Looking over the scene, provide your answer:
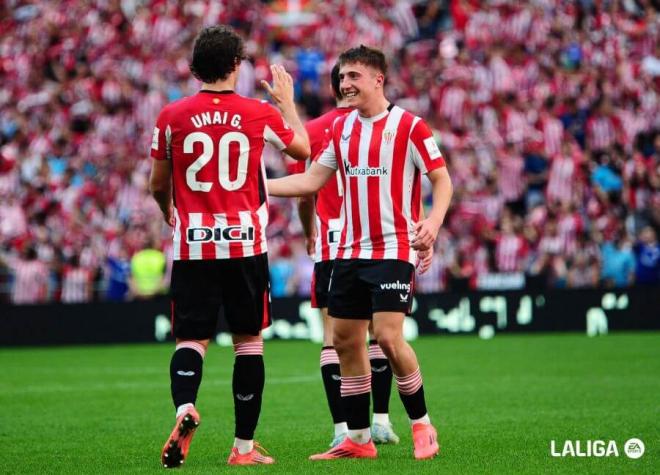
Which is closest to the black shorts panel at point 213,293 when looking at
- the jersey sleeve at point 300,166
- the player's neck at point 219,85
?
the player's neck at point 219,85

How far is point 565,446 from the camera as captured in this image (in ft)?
23.0

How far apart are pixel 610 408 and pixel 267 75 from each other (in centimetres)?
1561

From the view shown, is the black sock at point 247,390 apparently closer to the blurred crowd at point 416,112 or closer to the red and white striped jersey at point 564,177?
the blurred crowd at point 416,112

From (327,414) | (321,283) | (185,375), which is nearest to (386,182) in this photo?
(321,283)

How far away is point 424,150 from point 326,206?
1455mm

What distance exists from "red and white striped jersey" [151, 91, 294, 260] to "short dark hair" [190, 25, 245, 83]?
116mm

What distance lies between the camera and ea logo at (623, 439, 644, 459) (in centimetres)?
653

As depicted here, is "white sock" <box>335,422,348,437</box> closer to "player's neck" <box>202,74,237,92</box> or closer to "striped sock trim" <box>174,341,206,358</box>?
"striped sock trim" <box>174,341,206,358</box>

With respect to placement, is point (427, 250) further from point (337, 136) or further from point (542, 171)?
point (542, 171)

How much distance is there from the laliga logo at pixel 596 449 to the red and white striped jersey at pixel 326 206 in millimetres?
1873

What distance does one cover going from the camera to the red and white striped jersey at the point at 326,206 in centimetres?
796

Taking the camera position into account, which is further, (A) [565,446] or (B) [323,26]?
(B) [323,26]

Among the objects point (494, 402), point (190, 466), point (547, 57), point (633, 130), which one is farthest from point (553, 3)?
point (190, 466)

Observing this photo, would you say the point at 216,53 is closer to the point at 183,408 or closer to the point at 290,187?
the point at 290,187
